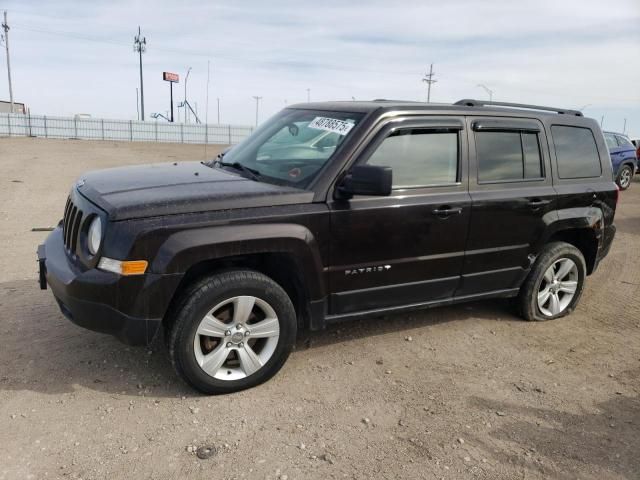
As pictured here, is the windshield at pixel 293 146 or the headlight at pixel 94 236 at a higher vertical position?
the windshield at pixel 293 146

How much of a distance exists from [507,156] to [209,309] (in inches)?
106

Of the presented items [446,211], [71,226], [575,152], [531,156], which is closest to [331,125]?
[446,211]

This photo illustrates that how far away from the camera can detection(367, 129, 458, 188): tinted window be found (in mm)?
3926

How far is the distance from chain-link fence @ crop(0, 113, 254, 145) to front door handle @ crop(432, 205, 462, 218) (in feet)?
131

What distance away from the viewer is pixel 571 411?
354cm

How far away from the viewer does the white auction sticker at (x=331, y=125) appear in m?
3.93

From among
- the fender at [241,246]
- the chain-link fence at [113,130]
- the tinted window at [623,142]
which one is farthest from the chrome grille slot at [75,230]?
the chain-link fence at [113,130]

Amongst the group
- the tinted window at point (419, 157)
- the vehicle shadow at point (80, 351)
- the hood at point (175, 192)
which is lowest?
the vehicle shadow at point (80, 351)

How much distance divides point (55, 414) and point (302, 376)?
1532 millimetres

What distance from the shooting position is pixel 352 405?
11.4ft

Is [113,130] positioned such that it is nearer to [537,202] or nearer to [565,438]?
[537,202]

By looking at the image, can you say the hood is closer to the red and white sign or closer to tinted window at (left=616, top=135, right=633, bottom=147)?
tinted window at (left=616, top=135, right=633, bottom=147)

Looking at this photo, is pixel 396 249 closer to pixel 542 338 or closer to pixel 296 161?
pixel 296 161

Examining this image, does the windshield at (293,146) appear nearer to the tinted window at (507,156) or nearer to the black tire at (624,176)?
the tinted window at (507,156)
